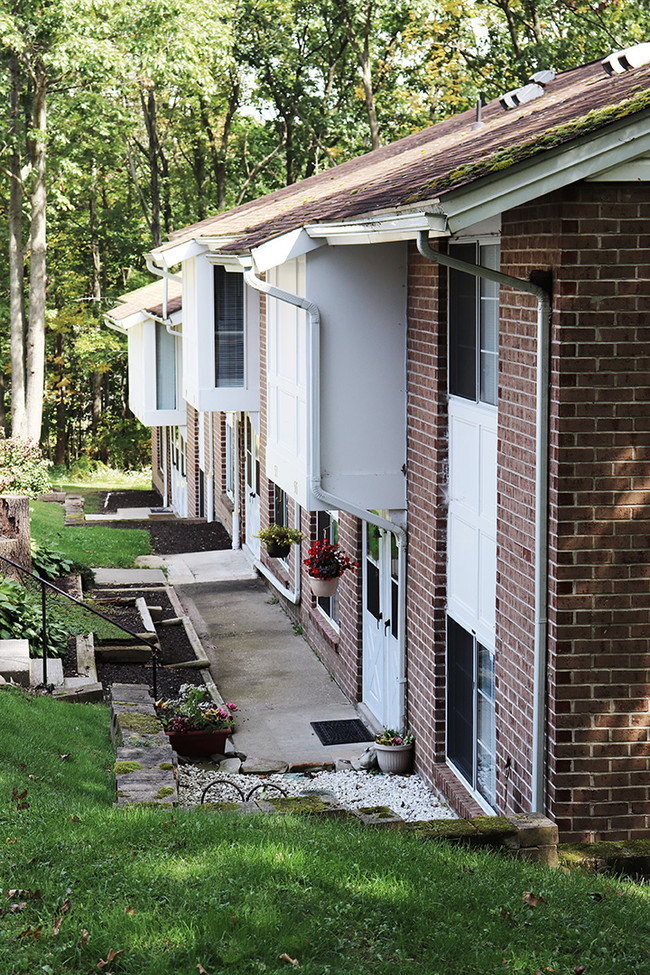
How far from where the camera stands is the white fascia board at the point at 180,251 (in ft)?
61.5

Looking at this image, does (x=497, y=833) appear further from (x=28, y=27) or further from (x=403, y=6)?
(x=403, y=6)

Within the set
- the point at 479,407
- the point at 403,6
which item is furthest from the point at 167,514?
the point at 479,407

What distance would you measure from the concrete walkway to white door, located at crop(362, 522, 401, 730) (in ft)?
1.76

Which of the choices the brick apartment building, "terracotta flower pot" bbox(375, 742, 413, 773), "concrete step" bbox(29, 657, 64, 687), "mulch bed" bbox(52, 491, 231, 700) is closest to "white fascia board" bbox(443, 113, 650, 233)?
the brick apartment building

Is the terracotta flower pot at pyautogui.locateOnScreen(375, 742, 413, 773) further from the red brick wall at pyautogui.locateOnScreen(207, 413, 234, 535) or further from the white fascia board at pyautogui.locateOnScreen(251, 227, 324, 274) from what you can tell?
the red brick wall at pyautogui.locateOnScreen(207, 413, 234, 535)

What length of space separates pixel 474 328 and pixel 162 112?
38.8 meters

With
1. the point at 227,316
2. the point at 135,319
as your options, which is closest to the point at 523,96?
the point at 227,316

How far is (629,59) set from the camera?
10617 millimetres

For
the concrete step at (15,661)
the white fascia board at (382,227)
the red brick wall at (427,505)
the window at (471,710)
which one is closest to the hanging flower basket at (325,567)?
the red brick wall at (427,505)

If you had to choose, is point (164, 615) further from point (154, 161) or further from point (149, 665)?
point (154, 161)

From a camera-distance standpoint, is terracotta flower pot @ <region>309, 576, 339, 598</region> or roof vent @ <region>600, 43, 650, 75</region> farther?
terracotta flower pot @ <region>309, 576, 339, 598</region>

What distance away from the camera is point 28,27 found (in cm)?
2950

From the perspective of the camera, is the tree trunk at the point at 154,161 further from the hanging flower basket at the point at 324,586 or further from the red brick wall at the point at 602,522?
the red brick wall at the point at 602,522

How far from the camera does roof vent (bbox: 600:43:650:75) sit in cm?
1053
